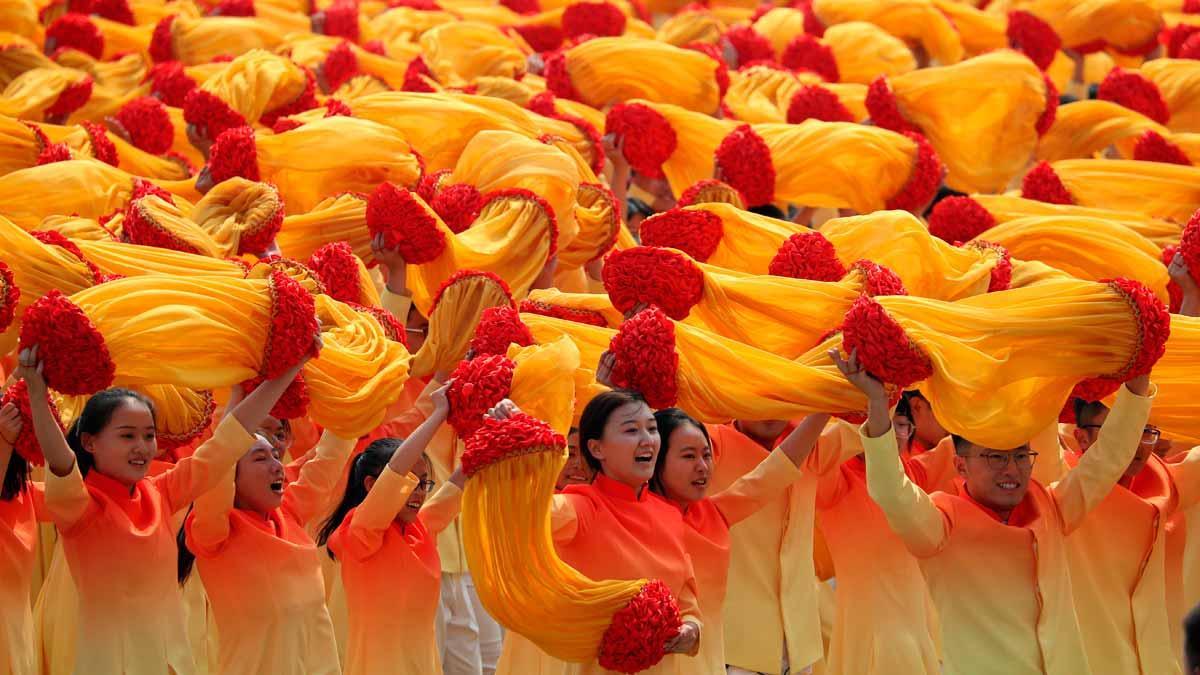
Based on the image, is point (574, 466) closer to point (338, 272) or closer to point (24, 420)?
point (338, 272)

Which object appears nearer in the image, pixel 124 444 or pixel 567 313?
pixel 124 444

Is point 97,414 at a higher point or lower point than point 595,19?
higher

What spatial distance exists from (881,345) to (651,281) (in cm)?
116

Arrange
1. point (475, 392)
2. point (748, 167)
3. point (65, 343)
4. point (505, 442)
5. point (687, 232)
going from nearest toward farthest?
point (505, 442)
point (65, 343)
point (475, 392)
point (687, 232)
point (748, 167)

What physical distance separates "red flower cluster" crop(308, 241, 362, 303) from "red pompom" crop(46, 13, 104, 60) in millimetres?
5172

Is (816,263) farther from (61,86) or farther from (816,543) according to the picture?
(61,86)

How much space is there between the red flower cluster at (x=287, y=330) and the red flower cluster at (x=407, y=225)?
5.33 ft

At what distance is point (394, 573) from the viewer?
22.0 ft

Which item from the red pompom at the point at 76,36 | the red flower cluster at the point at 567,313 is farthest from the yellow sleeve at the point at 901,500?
the red pompom at the point at 76,36

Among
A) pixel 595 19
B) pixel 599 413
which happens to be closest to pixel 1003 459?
pixel 599 413

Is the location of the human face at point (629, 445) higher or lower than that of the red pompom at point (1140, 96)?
higher

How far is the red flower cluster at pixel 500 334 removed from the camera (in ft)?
20.9

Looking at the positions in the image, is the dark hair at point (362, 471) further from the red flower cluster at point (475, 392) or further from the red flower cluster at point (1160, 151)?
the red flower cluster at point (1160, 151)

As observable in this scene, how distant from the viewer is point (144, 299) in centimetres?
602
